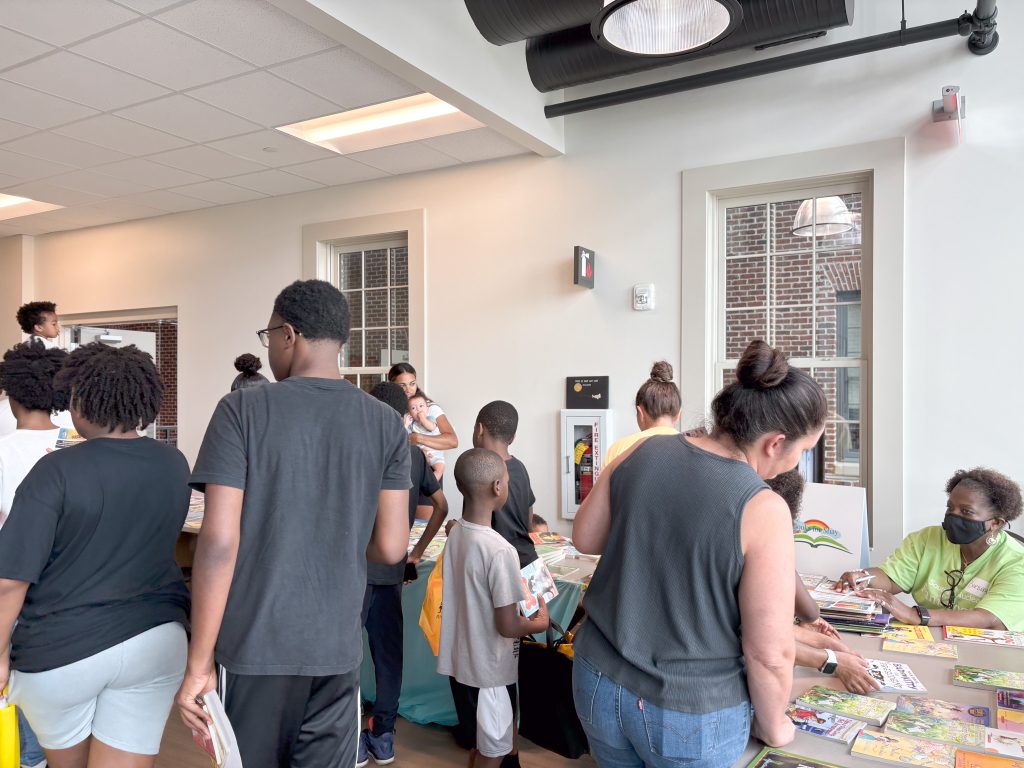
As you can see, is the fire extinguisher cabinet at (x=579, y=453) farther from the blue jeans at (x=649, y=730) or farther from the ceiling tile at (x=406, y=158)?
the blue jeans at (x=649, y=730)

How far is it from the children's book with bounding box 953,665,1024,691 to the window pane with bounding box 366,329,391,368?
14.9ft

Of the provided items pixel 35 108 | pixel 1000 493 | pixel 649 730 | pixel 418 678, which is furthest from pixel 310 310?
pixel 35 108

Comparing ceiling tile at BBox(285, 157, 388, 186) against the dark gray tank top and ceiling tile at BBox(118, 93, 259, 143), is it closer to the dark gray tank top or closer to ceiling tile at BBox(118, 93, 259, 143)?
ceiling tile at BBox(118, 93, 259, 143)

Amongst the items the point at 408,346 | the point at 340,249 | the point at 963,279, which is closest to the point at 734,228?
the point at 963,279

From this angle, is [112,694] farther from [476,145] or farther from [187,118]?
[476,145]

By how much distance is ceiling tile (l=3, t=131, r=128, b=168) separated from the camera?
15.4ft

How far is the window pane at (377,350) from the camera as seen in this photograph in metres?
5.88

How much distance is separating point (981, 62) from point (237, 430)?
4031mm

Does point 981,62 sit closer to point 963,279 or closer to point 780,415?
point 963,279

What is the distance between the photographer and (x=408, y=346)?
5.68 m

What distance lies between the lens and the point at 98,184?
573 centimetres

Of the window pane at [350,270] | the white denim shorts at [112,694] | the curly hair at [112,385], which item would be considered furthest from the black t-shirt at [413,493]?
the window pane at [350,270]

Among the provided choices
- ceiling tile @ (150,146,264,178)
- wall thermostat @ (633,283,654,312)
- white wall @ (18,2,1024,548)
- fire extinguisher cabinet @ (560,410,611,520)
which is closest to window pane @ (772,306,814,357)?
white wall @ (18,2,1024,548)

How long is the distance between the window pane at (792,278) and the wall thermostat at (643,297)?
717mm
